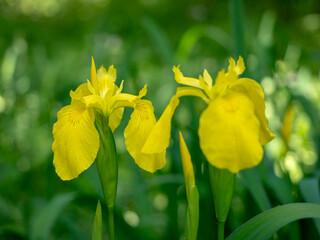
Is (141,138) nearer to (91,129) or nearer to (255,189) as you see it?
(91,129)

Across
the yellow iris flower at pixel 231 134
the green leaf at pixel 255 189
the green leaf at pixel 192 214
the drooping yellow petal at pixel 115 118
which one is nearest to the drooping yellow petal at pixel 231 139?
the yellow iris flower at pixel 231 134

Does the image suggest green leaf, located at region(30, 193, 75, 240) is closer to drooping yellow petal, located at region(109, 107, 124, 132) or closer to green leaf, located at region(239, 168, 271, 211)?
drooping yellow petal, located at region(109, 107, 124, 132)

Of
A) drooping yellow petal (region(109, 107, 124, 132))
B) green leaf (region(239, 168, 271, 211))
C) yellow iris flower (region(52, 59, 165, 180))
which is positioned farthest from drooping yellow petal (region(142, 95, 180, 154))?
green leaf (region(239, 168, 271, 211))

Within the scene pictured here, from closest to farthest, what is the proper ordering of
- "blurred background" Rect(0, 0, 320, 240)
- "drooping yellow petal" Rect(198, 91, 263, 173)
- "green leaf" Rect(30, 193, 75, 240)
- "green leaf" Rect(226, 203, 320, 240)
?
"drooping yellow petal" Rect(198, 91, 263, 173) → "green leaf" Rect(226, 203, 320, 240) → "green leaf" Rect(30, 193, 75, 240) → "blurred background" Rect(0, 0, 320, 240)

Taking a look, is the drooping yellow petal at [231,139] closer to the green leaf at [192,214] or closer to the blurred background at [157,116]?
the green leaf at [192,214]

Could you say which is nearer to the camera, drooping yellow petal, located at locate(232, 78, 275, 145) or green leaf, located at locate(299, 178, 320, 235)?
drooping yellow petal, located at locate(232, 78, 275, 145)

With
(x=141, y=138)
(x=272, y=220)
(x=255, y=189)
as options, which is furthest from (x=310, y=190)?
(x=141, y=138)
